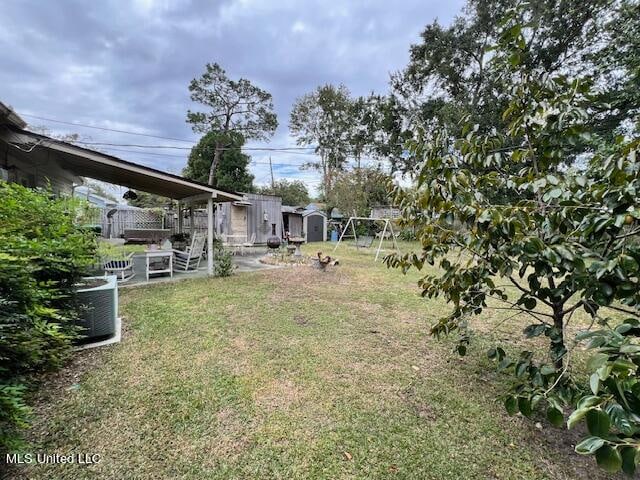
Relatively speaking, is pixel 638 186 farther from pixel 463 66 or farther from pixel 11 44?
pixel 463 66

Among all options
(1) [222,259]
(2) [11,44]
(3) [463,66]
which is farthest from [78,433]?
(3) [463,66]

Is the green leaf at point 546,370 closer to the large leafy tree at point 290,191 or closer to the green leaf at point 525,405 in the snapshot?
the green leaf at point 525,405

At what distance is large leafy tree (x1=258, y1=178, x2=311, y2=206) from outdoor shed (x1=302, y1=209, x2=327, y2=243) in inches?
372

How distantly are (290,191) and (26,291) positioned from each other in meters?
28.3

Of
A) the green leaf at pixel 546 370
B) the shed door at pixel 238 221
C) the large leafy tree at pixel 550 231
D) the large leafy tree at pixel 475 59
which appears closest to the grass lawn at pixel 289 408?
the large leafy tree at pixel 550 231

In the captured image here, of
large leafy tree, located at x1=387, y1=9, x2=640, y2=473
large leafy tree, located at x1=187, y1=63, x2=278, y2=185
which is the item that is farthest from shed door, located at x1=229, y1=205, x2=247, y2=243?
large leafy tree, located at x1=387, y1=9, x2=640, y2=473

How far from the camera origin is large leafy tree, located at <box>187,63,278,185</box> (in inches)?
802

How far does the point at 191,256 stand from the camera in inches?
301

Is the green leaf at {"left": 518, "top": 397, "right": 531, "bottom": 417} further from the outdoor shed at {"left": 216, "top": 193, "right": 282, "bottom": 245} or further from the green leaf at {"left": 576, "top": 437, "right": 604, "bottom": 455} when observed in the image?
the outdoor shed at {"left": 216, "top": 193, "right": 282, "bottom": 245}

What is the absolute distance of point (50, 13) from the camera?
7832 millimetres

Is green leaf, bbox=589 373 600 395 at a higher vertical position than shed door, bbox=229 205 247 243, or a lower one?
lower

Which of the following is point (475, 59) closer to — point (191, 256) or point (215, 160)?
point (215, 160)

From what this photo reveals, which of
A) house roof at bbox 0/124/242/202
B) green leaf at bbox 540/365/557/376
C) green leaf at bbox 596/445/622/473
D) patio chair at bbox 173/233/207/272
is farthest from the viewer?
patio chair at bbox 173/233/207/272

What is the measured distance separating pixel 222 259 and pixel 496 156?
6.58 m
